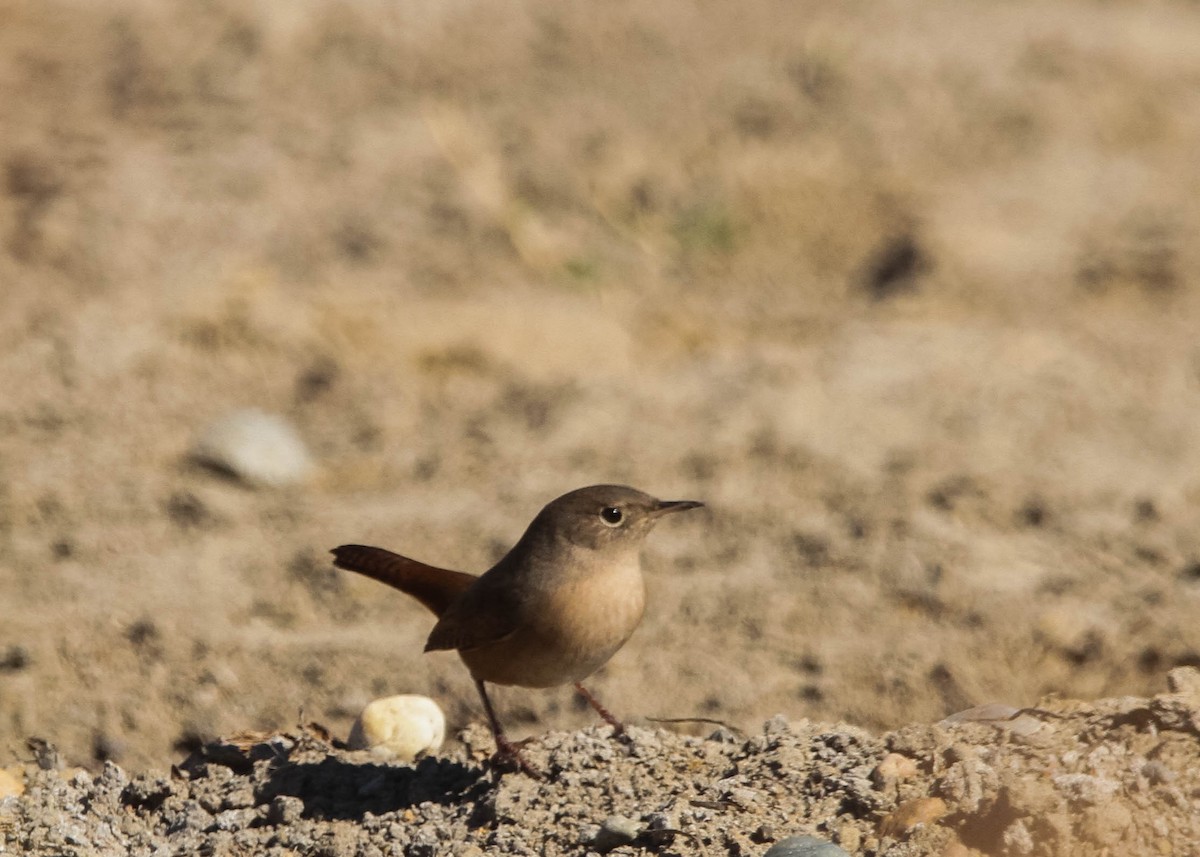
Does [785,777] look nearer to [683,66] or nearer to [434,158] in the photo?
[434,158]

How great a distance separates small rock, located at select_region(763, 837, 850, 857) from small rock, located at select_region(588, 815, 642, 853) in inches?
15.6

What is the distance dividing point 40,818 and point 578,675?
63.7 inches

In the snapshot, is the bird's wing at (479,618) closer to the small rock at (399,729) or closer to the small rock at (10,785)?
the small rock at (399,729)

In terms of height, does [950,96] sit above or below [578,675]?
above

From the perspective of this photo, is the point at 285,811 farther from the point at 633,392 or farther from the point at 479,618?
the point at 633,392

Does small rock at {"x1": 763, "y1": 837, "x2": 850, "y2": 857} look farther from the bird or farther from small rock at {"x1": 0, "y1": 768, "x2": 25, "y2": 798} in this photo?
small rock at {"x1": 0, "y1": 768, "x2": 25, "y2": 798}

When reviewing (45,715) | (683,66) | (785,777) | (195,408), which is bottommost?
(785,777)

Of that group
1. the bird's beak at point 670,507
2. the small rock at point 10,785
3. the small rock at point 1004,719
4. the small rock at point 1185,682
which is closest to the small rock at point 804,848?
the small rock at point 1004,719

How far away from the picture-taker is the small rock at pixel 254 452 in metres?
7.58

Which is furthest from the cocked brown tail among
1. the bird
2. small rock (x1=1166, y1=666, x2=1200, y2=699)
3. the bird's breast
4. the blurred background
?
small rock (x1=1166, y1=666, x2=1200, y2=699)

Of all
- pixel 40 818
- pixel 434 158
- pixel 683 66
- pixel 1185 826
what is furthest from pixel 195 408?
pixel 1185 826

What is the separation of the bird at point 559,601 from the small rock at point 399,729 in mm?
301

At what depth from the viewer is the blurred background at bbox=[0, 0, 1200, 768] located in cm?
613

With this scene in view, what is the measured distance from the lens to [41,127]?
9.73 meters
